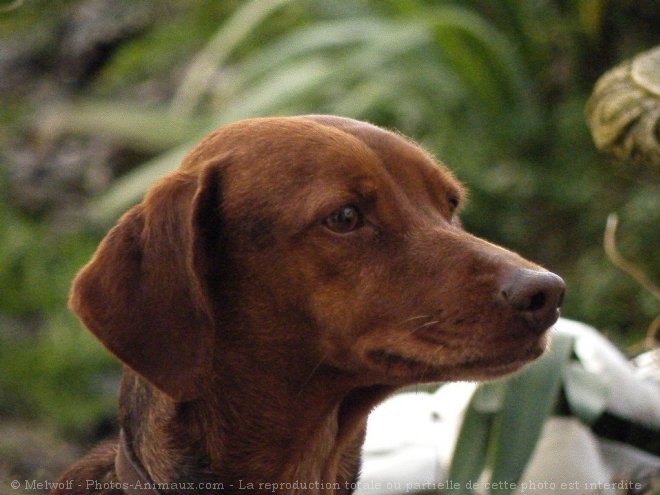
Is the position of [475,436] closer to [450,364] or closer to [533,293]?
[450,364]

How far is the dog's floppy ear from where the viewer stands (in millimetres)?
2453

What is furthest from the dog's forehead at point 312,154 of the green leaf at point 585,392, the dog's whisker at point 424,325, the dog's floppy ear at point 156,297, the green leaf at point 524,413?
the green leaf at point 585,392

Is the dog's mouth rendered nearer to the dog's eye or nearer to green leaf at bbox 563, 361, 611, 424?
the dog's eye

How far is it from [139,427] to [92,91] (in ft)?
20.1

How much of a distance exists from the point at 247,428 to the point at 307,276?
358mm

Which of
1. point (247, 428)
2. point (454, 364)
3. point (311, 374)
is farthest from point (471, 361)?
point (247, 428)

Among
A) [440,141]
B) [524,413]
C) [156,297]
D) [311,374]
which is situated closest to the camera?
[156,297]

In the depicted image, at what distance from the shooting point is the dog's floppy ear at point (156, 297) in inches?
96.6

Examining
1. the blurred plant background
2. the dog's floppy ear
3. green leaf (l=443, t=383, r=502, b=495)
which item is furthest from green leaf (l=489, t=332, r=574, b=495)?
the blurred plant background

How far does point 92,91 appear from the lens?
8461 mm

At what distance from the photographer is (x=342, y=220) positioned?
252 centimetres

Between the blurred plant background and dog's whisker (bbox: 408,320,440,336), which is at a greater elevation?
dog's whisker (bbox: 408,320,440,336)

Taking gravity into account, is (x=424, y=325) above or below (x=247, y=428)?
above

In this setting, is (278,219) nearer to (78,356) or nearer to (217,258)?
(217,258)
